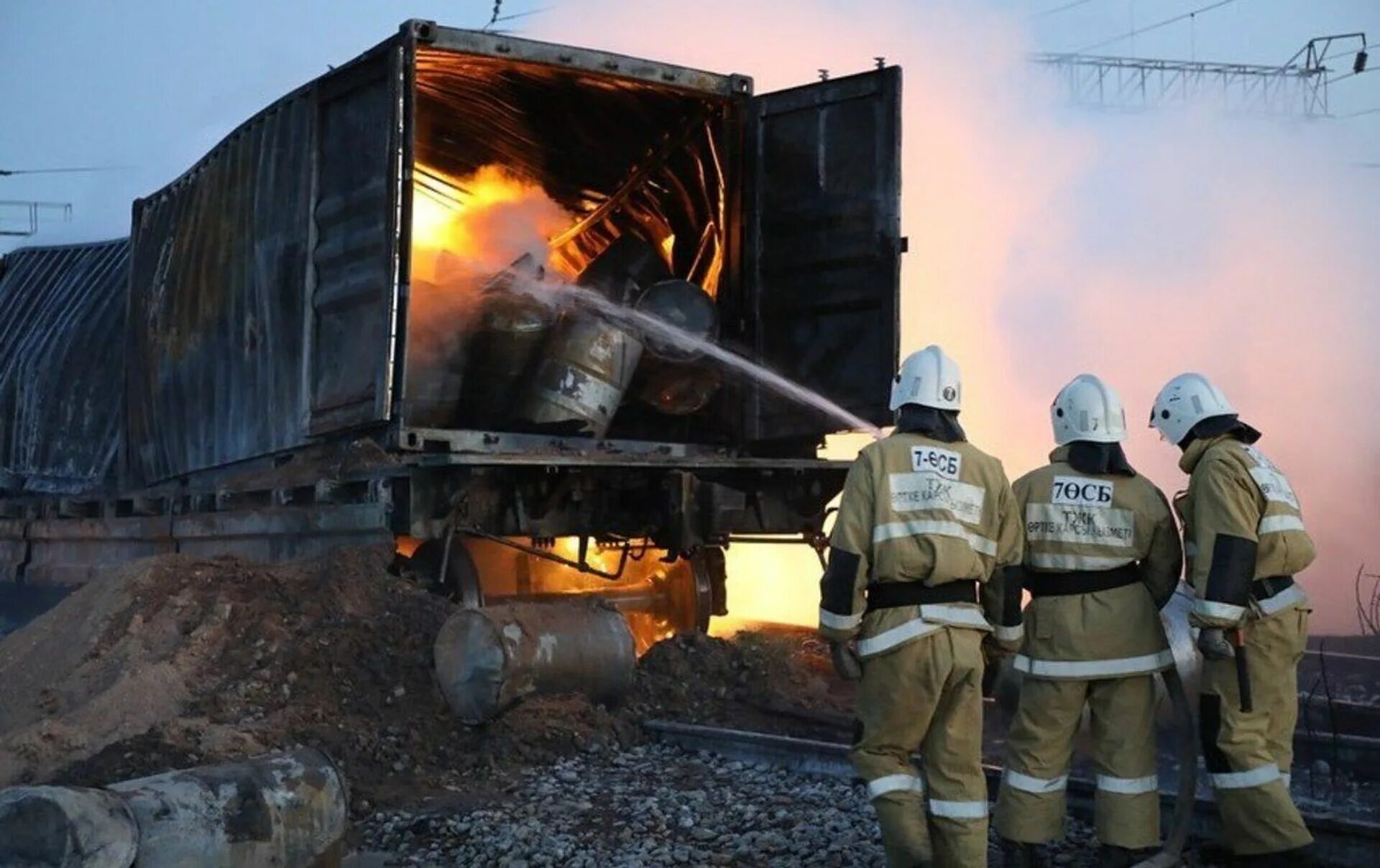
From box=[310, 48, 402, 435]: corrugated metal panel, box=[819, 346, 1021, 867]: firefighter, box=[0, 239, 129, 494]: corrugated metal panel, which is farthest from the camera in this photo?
box=[0, 239, 129, 494]: corrugated metal panel

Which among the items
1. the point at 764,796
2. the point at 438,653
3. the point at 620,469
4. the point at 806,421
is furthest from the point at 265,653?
the point at 806,421

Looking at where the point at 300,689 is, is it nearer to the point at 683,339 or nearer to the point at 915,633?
the point at 683,339

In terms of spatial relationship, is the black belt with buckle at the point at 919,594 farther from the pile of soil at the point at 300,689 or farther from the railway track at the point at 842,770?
the pile of soil at the point at 300,689

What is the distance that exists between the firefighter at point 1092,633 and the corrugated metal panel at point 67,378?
330 inches

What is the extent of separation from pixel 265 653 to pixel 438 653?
953 millimetres

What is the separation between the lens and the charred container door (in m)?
7.89

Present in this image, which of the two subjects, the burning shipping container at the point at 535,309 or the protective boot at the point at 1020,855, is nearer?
the protective boot at the point at 1020,855

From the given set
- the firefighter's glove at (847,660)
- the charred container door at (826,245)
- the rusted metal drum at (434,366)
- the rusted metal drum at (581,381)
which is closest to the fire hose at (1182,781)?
the firefighter's glove at (847,660)

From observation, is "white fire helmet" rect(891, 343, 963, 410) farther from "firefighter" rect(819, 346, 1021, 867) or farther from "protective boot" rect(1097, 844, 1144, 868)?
"protective boot" rect(1097, 844, 1144, 868)

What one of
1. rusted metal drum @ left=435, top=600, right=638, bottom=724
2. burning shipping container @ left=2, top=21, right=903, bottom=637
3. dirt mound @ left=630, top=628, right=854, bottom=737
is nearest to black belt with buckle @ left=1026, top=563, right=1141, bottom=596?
dirt mound @ left=630, top=628, right=854, bottom=737

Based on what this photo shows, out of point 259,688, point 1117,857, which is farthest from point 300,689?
point 1117,857

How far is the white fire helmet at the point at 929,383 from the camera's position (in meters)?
4.62

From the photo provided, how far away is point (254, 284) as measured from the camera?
8594 millimetres

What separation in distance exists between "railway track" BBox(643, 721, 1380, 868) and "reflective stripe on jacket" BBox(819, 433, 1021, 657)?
3.92 ft
